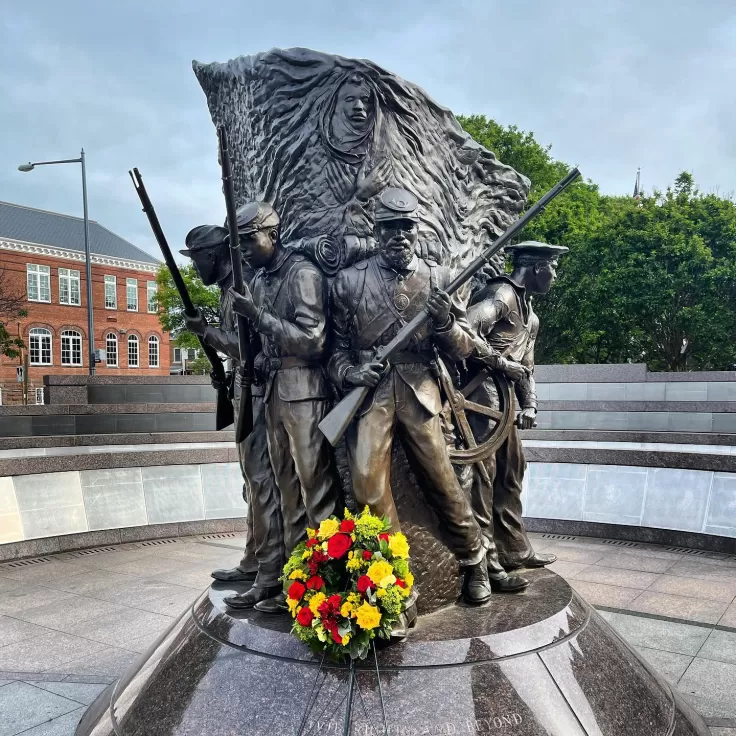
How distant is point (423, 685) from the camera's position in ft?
11.1

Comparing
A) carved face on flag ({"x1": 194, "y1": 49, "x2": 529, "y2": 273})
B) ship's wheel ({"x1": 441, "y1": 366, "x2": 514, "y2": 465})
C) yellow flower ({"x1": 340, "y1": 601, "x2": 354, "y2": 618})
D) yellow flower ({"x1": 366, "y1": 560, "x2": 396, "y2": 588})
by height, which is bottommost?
yellow flower ({"x1": 340, "y1": 601, "x2": 354, "y2": 618})

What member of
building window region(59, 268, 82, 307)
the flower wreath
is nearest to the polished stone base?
the flower wreath

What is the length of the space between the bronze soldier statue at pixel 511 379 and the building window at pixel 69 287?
48153 mm

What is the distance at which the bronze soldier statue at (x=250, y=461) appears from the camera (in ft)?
14.4

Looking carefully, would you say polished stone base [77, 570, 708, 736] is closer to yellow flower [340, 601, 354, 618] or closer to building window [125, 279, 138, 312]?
yellow flower [340, 601, 354, 618]

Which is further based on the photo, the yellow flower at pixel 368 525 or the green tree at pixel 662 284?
the green tree at pixel 662 284

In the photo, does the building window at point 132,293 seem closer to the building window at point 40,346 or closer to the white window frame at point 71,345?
the white window frame at point 71,345

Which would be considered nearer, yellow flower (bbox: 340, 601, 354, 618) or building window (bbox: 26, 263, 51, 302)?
A: yellow flower (bbox: 340, 601, 354, 618)

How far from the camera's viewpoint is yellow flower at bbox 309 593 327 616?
11.1ft

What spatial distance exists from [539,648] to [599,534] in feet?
20.5

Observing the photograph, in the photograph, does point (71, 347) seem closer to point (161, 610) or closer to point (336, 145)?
point (161, 610)

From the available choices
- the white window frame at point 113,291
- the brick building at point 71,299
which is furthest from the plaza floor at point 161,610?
the white window frame at point 113,291

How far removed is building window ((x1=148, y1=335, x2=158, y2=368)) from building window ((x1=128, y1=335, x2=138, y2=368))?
1.19 meters

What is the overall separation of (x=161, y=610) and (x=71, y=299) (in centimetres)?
4672
